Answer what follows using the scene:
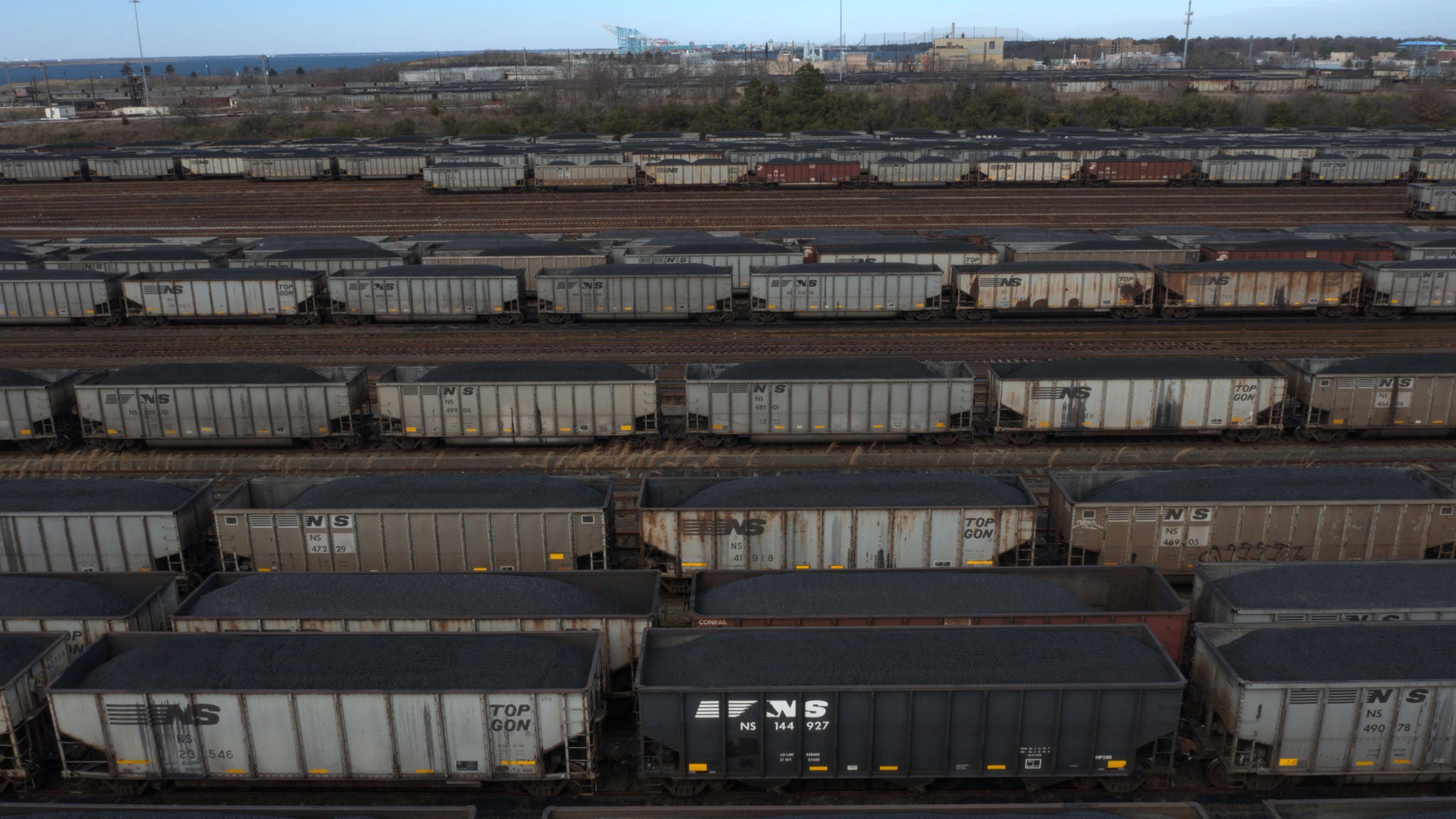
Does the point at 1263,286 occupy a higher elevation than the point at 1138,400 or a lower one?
higher

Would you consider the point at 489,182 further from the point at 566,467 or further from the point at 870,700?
the point at 870,700

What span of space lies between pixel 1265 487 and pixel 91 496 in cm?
2341

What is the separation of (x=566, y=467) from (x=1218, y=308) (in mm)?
27309

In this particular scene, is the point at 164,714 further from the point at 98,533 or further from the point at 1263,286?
the point at 1263,286

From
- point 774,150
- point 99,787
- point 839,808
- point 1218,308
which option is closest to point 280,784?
point 99,787

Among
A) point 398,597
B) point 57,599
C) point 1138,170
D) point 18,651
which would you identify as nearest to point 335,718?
point 398,597

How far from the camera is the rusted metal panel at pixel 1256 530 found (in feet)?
62.2

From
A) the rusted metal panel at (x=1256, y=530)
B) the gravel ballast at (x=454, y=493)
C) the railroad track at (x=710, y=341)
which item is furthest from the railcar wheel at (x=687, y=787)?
the railroad track at (x=710, y=341)

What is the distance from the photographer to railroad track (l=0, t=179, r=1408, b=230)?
200 feet

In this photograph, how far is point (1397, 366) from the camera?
26.4m

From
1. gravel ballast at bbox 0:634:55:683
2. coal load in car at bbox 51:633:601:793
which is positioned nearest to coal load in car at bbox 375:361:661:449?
gravel ballast at bbox 0:634:55:683

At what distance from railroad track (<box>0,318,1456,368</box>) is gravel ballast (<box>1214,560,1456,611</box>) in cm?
1864

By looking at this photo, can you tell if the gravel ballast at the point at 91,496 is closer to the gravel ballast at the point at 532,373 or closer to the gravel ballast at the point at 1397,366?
the gravel ballast at the point at 532,373

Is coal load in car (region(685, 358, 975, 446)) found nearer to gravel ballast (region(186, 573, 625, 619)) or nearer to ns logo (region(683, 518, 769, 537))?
ns logo (region(683, 518, 769, 537))
